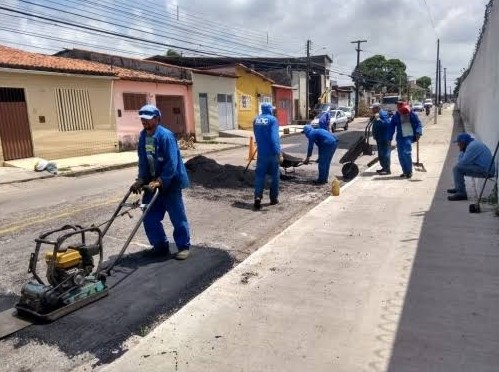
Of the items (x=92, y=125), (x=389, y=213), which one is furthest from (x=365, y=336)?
(x=92, y=125)

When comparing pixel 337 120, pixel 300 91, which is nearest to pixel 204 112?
pixel 337 120

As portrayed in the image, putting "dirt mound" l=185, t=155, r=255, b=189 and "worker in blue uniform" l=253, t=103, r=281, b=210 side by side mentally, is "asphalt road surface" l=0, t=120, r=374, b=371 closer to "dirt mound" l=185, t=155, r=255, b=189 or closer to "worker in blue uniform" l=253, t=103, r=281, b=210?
"dirt mound" l=185, t=155, r=255, b=189

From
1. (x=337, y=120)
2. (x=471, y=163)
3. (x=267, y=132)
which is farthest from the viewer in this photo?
(x=337, y=120)

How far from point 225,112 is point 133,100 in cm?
939

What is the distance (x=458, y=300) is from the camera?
162 inches

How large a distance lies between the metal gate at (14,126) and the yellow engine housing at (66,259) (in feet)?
43.5

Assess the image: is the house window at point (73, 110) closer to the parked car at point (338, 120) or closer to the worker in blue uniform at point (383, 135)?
the worker in blue uniform at point (383, 135)

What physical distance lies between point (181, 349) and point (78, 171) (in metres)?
12.4

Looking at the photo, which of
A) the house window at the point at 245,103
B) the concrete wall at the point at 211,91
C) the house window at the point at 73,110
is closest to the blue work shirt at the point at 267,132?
the house window at the point at 73,110

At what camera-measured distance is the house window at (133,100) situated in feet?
70.4

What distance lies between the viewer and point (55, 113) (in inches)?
695

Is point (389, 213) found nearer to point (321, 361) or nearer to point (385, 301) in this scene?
point (385, 301)

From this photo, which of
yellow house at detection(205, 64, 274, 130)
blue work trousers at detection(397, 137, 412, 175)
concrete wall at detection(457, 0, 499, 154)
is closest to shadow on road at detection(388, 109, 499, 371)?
concrete wall at detection(457, 0, 499, 154)

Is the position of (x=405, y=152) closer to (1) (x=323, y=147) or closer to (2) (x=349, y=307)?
(1) (x=323, y=147)
